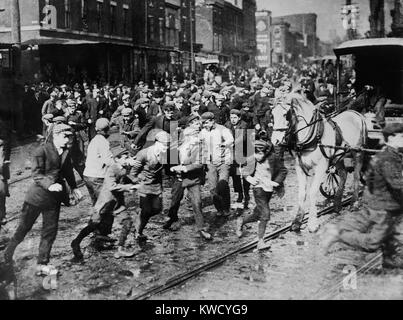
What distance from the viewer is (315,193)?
29.6 feet

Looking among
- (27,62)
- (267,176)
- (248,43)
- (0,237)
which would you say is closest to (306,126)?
(267,176)

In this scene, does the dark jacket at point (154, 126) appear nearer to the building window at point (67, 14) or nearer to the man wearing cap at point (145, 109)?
the man wearing cap at point (145, 109)

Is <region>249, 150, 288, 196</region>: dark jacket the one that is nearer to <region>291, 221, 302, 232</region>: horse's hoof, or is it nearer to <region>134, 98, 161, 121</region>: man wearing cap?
<region>291, 221, 302, 232</region>: horse's hoof

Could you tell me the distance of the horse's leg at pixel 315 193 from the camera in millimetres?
8766

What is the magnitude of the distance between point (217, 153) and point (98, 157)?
2290 mm

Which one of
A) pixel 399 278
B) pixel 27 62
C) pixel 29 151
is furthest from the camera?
pixel 27 62

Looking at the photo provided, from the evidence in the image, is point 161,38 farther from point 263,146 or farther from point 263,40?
point 263,146

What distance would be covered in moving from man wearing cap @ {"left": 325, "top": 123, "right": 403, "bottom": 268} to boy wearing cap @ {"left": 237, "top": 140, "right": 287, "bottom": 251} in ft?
4.21

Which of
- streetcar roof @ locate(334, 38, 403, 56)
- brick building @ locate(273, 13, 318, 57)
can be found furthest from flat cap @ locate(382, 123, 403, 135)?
brick building @ locate(273, 13, 318, 57)

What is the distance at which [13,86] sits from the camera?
62.0ft

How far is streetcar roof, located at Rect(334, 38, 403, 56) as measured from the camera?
12.6 m
